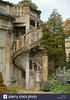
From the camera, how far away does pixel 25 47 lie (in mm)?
19469

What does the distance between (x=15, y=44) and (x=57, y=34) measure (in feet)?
56.3

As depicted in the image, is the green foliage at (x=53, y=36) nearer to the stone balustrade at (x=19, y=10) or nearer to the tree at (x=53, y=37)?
the tree at (x=53, y=37)

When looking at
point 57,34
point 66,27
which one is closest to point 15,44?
point 57,34

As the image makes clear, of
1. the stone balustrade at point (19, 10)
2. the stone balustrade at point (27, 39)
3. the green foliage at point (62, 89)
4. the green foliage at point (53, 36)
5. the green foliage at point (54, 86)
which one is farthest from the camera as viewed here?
the green foliage at point (53, 36)

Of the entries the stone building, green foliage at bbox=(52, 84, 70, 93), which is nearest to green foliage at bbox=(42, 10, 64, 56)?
the stone building

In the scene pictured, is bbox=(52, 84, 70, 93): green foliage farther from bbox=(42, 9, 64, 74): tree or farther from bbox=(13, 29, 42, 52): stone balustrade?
bbox=(42, 9, 64, 74): tree

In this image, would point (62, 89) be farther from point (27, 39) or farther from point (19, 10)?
point (19, 10)

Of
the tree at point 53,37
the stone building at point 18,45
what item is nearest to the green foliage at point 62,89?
the stone building at point 18,45

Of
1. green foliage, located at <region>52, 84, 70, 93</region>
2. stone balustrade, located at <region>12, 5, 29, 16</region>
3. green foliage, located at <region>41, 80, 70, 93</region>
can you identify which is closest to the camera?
green foliage, located at <region>52, 84, 70, 93</region>

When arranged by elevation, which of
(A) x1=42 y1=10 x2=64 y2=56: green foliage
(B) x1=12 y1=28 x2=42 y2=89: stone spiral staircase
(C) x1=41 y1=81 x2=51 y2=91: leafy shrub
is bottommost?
(C) x1=41 y1=81 x2=51 y2=91: leafy shrub

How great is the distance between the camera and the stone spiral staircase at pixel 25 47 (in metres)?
19.5

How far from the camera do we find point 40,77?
20.8m

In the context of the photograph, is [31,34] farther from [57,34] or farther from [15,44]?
[57,34]

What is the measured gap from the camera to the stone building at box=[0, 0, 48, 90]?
19484mm
